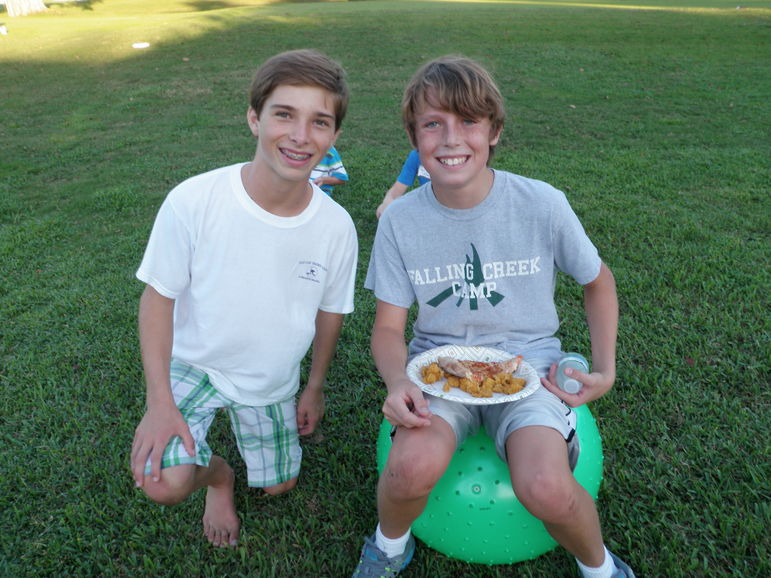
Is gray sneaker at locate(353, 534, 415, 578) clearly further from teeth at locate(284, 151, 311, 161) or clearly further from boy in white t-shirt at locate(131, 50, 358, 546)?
teeth at locate(284, 151, 311, 161)

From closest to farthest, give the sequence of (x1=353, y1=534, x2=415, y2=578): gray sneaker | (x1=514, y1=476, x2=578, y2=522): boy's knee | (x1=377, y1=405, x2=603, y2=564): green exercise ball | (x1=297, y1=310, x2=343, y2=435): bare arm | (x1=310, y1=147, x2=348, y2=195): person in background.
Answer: (x1=514, y1=476, x2=578, y2=522): boy's knee, (x1=377, y1=405, x2=603, y2=564): green exercise ball, (x1=353, y1=534, x2=415, y2=578): gray sneaker, (x1=297, y1=310, x2=343, y2=435): bare arm, (x1=310, y1=147, x2=348, y2=195): person in background

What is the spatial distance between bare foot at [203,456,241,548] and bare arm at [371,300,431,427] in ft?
2.55

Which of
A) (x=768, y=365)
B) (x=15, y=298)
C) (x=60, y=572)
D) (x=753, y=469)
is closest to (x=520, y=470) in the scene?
(x=753, y=469)

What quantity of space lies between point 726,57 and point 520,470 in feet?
45.1

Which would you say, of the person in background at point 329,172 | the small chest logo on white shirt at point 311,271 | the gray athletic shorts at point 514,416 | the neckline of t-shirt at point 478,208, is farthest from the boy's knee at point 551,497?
the person in background at point 329,172

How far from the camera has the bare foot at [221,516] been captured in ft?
7.56

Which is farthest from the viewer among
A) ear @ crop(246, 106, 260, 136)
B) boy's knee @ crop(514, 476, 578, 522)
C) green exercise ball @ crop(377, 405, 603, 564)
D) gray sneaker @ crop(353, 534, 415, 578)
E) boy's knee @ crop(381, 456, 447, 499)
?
ear @ crop(246, 106, 260, 136)

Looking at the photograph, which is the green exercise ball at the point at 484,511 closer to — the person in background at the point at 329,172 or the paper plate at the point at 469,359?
the paper plate at the point at 469,359

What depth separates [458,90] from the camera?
2.13 metres

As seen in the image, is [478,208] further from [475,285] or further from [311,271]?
[311,271]

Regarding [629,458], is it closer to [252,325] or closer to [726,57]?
[252,325]

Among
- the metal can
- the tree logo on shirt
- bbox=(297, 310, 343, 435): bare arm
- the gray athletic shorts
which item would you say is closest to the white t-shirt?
bbox=(297, 310, 343, 435): bare arm

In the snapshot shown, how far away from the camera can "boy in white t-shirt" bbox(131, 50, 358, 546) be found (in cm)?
210

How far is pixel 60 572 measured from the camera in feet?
7.25
